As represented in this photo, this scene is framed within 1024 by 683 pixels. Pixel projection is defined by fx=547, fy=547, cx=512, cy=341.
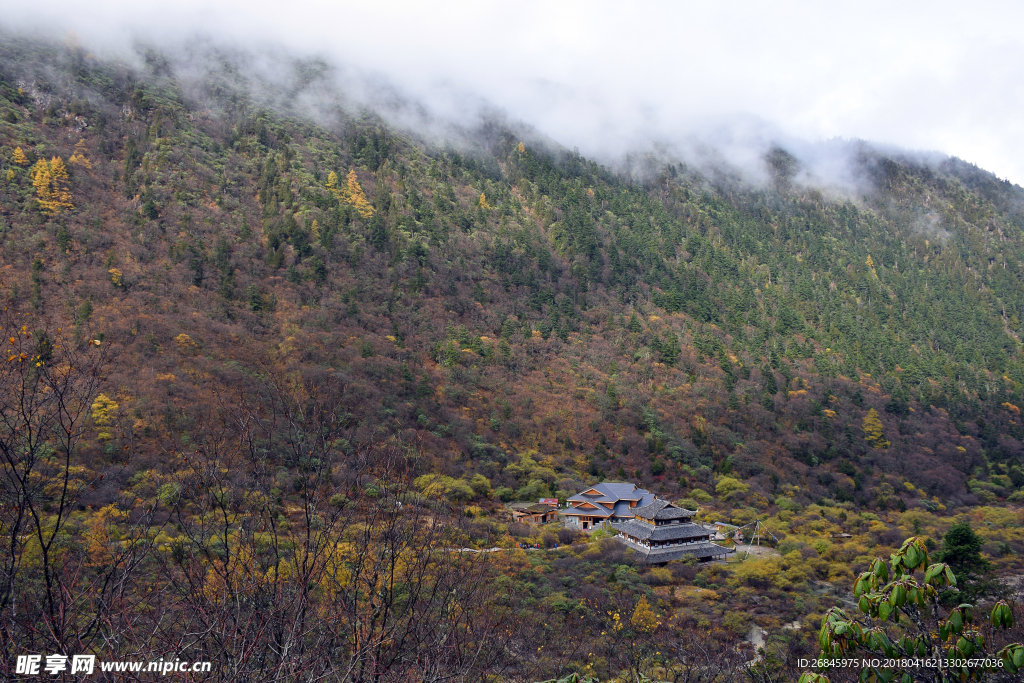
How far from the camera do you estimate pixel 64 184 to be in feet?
144

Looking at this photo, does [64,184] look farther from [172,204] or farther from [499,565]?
[499,565]

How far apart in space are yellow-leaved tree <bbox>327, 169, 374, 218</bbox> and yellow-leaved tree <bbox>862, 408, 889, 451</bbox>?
171ft

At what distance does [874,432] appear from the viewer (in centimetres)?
4684

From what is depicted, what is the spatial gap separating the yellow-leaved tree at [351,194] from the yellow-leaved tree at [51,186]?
76.4ft

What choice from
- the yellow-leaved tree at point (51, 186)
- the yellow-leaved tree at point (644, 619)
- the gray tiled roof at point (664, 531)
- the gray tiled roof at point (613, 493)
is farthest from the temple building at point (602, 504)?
the yellow-leaved tree at point (51, 186)

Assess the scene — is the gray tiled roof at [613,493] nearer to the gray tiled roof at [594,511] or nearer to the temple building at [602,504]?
the temple building at [602,504]

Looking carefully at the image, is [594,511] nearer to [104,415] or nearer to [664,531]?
[664,531]

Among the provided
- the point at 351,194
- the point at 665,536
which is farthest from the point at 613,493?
the point at 351,194

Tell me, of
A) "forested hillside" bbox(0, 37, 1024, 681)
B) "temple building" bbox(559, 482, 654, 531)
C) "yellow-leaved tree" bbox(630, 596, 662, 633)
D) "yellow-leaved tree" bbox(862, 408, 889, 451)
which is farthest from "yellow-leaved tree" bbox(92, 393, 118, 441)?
"yellow-leaved tree" bbox(862, 408, 889, 451)

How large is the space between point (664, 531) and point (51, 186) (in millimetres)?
50873

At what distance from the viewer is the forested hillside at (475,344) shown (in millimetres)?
16688

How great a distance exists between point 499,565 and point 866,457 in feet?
125

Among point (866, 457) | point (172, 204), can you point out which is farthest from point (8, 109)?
point (866, 457)

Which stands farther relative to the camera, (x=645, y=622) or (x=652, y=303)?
(x=652, y=303)
